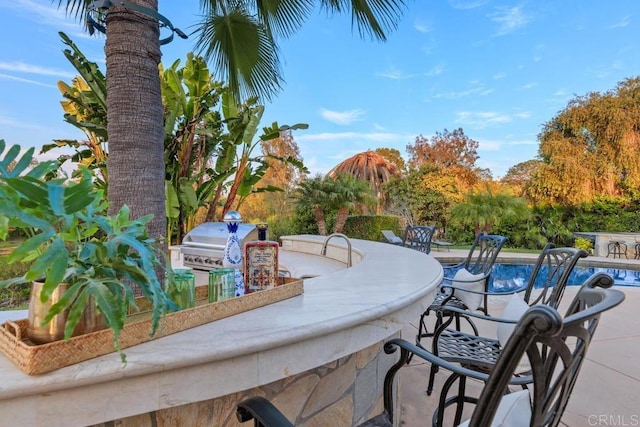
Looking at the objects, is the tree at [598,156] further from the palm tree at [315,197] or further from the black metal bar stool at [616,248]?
the palm tree at [315,197]

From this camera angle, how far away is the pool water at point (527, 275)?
26.0ft

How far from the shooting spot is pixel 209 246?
298 cm

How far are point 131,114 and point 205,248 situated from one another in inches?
71.5

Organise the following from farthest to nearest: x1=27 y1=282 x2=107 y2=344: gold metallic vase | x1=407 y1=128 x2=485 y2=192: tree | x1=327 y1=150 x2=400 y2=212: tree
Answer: x1=407 y1=128 x2=485 y2=192: tree, x1=327 y1=150 x2=400 y2=212: tree, x1=27 y1=282 x2=107 y2=344: gold metallic vase

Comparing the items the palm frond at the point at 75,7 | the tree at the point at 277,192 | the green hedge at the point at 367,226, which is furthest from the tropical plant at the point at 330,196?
the palm frond at the point at 75,7

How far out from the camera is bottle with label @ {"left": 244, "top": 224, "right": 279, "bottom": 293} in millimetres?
1384

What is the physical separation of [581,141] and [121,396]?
19.6 m

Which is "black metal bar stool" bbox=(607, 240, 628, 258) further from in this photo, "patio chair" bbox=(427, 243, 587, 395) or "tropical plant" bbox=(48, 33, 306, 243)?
"patio chair" bbox=(427, 243, 587, 395)

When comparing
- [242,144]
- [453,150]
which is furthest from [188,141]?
[453,150]

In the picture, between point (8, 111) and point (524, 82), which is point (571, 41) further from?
point (8, 111)

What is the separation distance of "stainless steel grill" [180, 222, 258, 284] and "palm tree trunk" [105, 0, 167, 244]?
128 centimetres

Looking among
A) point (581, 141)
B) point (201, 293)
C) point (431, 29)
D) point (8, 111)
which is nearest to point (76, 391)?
point (201, 293)

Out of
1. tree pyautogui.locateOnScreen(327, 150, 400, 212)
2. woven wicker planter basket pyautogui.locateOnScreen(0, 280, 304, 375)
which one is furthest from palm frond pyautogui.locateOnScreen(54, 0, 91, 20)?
tree pyautogui.locateOnScreen(327, 150, 400, 212)

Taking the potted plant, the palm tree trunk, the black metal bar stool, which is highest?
the palm tree trunk
